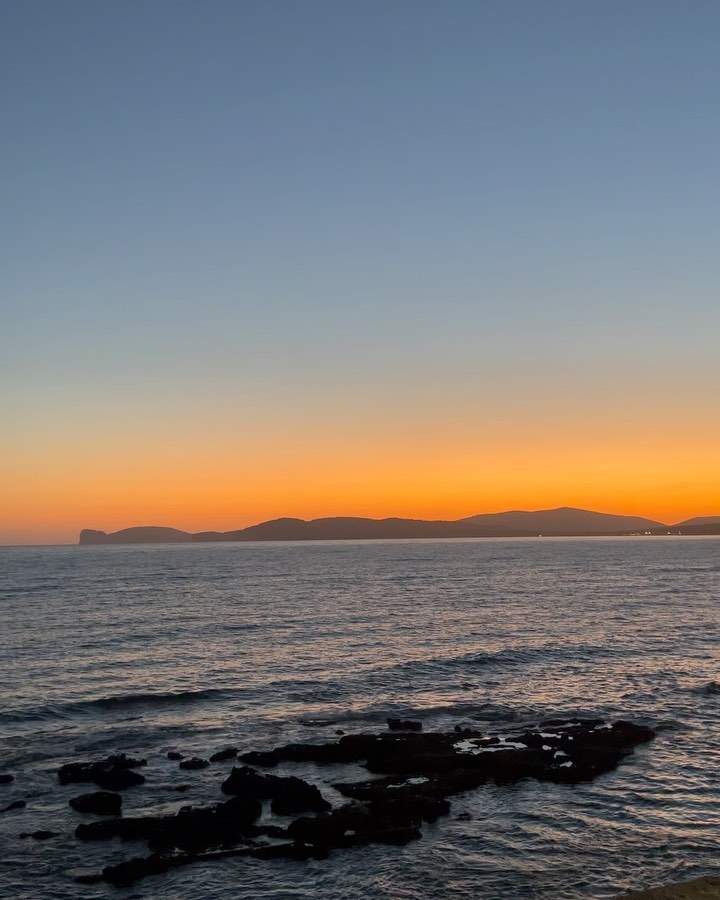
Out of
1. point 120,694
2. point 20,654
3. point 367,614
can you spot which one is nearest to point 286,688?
point 120,694

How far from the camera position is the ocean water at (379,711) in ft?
68.5

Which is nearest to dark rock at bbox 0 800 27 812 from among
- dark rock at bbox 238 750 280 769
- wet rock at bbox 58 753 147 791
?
wet rock at bbox 58 753 147 791

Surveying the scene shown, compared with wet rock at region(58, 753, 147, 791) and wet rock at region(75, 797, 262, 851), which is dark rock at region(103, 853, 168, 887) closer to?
wet rock at region(75, 797, 262, 851)

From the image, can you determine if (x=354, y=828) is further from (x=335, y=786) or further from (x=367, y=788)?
(x=335, y=786)

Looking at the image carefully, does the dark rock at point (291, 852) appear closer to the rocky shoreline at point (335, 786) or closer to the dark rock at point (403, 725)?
the rocky shoreline at point (335, 786)

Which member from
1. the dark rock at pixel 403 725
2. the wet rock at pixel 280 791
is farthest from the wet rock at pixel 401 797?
the dark rock at pixel 403 725

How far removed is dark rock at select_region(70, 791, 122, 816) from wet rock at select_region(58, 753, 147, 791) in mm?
1784

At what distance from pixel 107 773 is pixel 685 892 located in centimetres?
1973

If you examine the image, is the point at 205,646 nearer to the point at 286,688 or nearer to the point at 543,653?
the point at 286,688

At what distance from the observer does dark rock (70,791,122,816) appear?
25.0 meters

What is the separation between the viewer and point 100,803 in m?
25.2

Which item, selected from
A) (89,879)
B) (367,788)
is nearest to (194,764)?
(367,788)

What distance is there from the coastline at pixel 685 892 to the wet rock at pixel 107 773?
17400 mm

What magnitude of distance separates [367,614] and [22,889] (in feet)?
211
